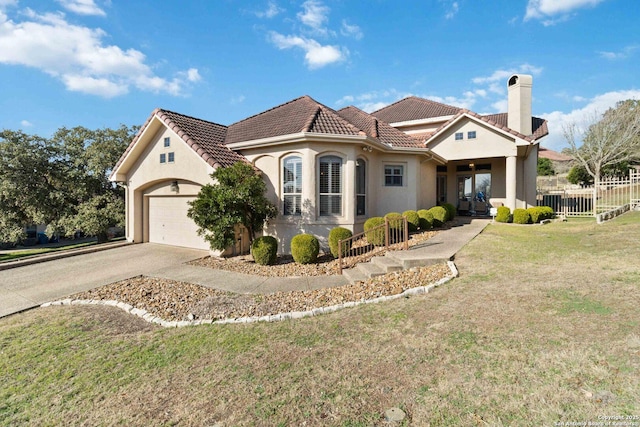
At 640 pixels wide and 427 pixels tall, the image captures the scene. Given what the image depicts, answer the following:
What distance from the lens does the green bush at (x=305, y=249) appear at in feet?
30.5

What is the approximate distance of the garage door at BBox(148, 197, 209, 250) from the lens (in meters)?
12.8

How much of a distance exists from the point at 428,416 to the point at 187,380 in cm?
279

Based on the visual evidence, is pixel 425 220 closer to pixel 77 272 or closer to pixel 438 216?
pixel 438 216

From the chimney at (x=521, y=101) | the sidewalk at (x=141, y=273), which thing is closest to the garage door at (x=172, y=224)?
the sidewalk at (x=141, y=273)

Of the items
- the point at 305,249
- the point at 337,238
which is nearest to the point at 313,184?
the point at 337,238

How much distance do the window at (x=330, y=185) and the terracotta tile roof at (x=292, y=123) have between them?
1068mm

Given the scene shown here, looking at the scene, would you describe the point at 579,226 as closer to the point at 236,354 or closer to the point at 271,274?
the point at 271,274

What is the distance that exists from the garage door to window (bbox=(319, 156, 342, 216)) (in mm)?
5232

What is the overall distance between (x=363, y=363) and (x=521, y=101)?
17630mm

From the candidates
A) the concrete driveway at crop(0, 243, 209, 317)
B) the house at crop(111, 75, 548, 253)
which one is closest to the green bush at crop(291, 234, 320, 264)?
the house at crop(111, 75, 548, 253)

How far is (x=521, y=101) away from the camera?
625 inches

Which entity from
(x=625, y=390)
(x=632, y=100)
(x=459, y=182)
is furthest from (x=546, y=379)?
(x=632, y=100)

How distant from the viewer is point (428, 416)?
2.79 m

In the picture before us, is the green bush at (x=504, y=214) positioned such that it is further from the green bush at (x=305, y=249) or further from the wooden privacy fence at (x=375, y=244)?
the green bush at (x=305, y=249)
